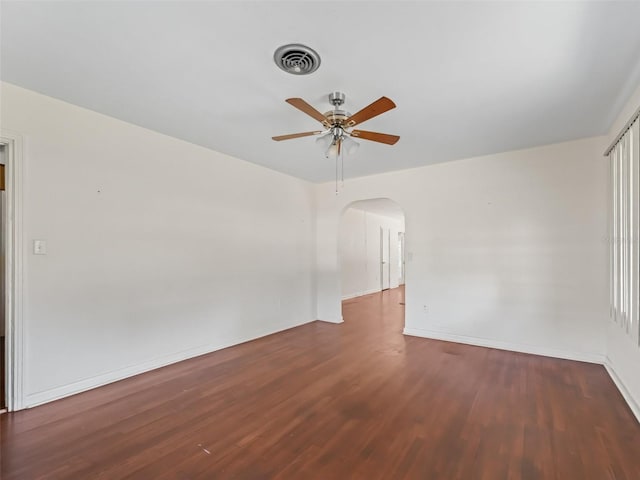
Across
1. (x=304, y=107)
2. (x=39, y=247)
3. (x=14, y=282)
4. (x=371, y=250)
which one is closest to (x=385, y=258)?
(x=371, y=250)

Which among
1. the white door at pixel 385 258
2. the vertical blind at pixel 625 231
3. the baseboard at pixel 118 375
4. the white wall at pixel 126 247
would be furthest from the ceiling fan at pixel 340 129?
the white door at pixel 385 258

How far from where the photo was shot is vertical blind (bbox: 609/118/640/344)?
2439 millimetres

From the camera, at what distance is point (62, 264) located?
268 cm

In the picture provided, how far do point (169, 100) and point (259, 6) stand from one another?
141 cm

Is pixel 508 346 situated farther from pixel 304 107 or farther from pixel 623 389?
pixel 304 107

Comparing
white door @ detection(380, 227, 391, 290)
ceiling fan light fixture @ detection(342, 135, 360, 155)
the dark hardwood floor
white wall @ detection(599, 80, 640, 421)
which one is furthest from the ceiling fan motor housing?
white door @ detection(380, 227, 391, 290)

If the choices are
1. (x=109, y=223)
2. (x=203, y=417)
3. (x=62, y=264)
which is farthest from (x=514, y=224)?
(x=62, y=264)

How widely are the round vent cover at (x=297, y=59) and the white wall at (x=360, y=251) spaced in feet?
18.0

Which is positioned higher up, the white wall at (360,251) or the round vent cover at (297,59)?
the round vent cover at (297,59)

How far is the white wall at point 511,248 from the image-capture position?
11.6ft

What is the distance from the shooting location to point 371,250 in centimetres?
916

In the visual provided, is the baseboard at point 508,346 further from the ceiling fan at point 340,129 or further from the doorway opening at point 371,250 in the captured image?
the ceiling fan at point 340,129

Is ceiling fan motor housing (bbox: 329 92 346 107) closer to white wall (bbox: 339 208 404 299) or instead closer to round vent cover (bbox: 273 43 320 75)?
round vent cover (bbox: 273 43 320 75)

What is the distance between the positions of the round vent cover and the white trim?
2267 millimetres
